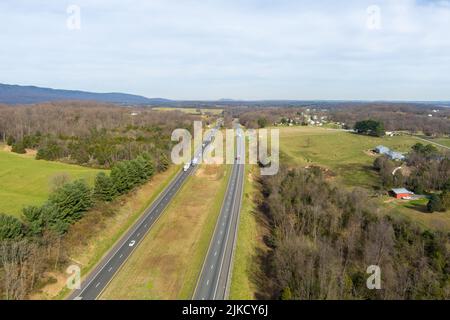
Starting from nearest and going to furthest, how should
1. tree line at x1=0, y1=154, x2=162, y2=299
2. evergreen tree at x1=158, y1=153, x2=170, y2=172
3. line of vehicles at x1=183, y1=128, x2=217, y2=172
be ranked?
tree line at x1=0, y1=154, x2=162, y2=299
evergreen tree at x1=158, y1=153, x2=170, y2=172
line of vehicles at x1=183, y1=128, x2=217, y2=172

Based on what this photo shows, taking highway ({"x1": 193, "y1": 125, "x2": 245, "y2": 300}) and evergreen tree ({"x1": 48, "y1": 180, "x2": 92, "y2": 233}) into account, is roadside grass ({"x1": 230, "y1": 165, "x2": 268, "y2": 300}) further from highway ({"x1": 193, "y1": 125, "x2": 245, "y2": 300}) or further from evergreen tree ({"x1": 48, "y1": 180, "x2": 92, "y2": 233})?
evergreen tree ({"x1": 48, "y1": 180, "x2": 92, "y2": 233})

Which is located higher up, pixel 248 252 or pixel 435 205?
pixel 435 205

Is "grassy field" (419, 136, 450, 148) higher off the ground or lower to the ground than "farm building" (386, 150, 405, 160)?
higher

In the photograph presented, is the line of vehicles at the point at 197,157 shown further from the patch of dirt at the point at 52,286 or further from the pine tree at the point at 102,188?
the patch of dirt at the point at 52,286

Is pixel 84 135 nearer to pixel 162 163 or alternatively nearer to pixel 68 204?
pixel 162 163

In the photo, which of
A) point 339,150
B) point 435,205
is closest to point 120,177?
point 435,205

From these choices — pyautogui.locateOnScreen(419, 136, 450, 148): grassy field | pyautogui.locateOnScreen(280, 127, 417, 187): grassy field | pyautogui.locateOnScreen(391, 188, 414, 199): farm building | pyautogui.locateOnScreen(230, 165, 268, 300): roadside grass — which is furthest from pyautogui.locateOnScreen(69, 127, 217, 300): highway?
pyautogui.locateOnScreen(419, 136, 450, 148): grassy field

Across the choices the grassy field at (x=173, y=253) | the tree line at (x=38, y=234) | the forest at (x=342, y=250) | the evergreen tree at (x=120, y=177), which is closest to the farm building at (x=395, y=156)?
the forest at (x=342, y=250)
